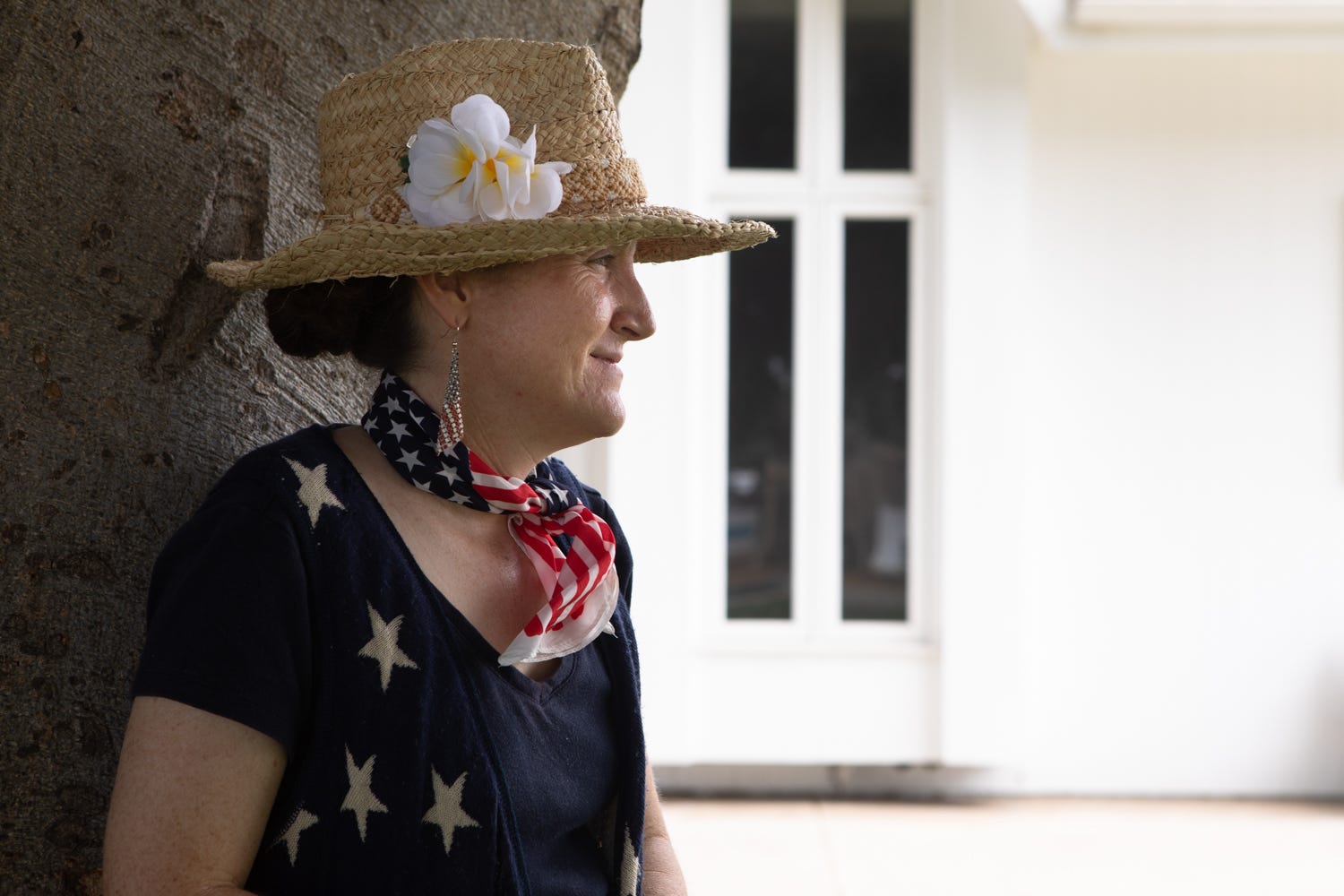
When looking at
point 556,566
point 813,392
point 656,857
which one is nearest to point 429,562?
point 556,566

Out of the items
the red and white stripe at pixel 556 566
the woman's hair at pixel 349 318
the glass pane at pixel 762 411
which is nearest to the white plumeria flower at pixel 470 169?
the woman's hair at pixel 349 318

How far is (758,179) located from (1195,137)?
218 centimetres

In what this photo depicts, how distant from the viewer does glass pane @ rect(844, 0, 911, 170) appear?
6.84 meters

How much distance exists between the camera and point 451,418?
5.10 ft

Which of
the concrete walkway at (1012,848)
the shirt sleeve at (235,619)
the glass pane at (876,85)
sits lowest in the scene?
the concrete walkway at (1012,848)

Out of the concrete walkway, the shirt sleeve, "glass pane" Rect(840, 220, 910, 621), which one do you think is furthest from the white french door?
the shirt sleeve

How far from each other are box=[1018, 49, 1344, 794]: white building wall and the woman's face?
5.38m

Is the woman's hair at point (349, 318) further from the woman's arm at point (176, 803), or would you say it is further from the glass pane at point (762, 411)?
the glass pane at point (762, 411)

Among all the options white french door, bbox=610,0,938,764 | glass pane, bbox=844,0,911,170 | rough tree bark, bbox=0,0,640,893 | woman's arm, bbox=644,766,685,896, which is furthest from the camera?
glass pane, bbox=844,0,911,170

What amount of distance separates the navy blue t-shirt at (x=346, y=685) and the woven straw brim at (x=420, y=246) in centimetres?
18

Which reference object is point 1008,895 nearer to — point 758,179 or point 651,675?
point 651,675

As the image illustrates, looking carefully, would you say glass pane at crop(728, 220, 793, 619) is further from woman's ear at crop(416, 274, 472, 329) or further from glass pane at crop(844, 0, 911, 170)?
woman's ear at crop(416, 274, 472, 329)

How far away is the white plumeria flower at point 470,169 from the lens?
1.53 metres

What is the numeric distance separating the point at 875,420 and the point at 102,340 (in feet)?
18.2
